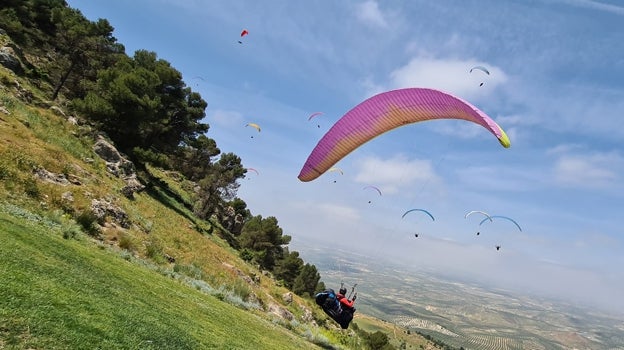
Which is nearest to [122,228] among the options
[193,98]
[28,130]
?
[28,130]

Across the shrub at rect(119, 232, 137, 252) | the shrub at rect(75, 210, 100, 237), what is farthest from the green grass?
the shrub at rect(119, 232, 137, 252)

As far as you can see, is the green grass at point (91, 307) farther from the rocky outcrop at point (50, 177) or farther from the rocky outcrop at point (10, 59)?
the rocky outcrop at point (10, 59)

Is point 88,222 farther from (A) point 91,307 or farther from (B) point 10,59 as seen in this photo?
(B) point 10,59

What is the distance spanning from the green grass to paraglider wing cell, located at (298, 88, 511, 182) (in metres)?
7.95

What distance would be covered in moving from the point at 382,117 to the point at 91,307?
1258cm

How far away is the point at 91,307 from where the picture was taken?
779cm

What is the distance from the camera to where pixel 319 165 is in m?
18.6

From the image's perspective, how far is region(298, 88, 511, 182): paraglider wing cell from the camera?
1443cm

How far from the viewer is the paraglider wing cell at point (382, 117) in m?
14.4

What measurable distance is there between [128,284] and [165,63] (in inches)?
1731

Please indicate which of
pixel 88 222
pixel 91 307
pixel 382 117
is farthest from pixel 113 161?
pixel 91 307

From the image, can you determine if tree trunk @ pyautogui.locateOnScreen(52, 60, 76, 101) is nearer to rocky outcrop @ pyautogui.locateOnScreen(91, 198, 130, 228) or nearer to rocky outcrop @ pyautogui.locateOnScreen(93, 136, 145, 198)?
rocky outcrop @ pyautogui.locateOnScreen(93, 136, 145, 198)

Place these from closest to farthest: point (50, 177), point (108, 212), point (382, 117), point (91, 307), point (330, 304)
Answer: point (91, 307) < point (330, 304) < point (382, 117) < point (50, 177) < point (108, 212)

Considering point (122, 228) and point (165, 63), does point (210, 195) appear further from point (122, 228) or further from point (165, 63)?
point (122, 228)
